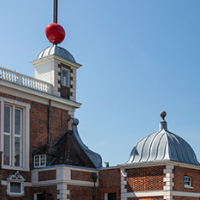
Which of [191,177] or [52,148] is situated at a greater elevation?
[52,148]

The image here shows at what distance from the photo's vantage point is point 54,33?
26156 mm

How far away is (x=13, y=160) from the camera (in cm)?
2164

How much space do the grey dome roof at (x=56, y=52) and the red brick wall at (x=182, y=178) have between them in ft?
30.8

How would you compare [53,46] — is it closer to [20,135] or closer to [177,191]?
[20,135]

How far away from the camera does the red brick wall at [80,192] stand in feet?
69.7

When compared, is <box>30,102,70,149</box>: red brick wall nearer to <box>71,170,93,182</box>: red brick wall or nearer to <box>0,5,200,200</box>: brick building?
<box>0,5,200,200</box>: brick building

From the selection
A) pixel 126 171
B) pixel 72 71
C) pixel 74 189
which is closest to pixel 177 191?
pixel 126 171

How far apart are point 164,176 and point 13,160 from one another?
7.18 m

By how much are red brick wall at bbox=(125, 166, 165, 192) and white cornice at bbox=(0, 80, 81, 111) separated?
17.7 ft

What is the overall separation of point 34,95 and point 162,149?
23.0 ft

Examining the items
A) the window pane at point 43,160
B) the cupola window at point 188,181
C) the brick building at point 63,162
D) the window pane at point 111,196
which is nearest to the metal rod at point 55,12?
the brick building at point 63,162

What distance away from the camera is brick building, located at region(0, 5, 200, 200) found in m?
20.9

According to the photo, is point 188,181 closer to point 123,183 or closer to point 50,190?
point 123,183

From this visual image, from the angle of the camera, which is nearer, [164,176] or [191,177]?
[164,176]
